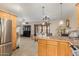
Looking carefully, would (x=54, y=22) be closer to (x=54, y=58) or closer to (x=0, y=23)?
(x=0, y=23)

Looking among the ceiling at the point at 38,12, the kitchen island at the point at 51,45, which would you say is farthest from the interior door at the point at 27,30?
the kitchen island at the point at 51,45

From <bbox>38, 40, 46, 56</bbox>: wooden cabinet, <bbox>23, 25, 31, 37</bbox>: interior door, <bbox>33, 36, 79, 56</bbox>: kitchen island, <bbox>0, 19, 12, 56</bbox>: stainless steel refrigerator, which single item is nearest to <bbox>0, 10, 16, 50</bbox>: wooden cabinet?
<bbox>0, 19, 12, 56</bbox>: stainless steel refrigerator

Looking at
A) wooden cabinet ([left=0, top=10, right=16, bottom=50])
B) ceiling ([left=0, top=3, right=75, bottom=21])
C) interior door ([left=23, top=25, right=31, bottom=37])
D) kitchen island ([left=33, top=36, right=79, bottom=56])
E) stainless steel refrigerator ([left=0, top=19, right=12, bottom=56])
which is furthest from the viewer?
kitchen island ([left=33, top=36, right=79, bottom=56])

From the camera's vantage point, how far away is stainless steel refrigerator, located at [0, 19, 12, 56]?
9.42 feet

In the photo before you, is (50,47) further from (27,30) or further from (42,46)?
(27,30)

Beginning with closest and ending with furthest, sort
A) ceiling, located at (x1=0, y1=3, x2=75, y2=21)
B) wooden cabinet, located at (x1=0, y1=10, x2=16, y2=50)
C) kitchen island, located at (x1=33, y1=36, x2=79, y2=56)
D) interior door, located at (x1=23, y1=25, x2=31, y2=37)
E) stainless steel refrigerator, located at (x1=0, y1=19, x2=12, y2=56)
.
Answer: stainless steel refrigerator, located at (x1=0, y1=19, x2=12, y2=56) < wooden cabinet, located at (x1=0, y1=10, x2=16, y2=50) < ceiling, located at (x1=0, y1=3, x2=75, y2=21) < interior door, located at (x1=23, y1=25, x2=31, y2=37) < kitchen island, located at (x1=33, y1=36, x2=79, y2=56)

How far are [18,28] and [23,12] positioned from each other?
44 centimetres

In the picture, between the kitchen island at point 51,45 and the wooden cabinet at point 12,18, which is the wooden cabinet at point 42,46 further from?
the wooden cabinet at point 12,18

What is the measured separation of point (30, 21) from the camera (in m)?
3.51

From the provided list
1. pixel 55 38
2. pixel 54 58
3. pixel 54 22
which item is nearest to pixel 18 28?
pixel 54 22

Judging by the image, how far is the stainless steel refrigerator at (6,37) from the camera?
2.87 m

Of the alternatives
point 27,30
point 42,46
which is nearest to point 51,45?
point 42,46

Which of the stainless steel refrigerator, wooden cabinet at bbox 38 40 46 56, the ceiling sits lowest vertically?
wooden cabinet at bbox 38 40 46 56

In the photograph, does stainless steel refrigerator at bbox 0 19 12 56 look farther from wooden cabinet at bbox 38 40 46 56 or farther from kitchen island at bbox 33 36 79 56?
wooden cabinet at bbox 38 40 46 56
